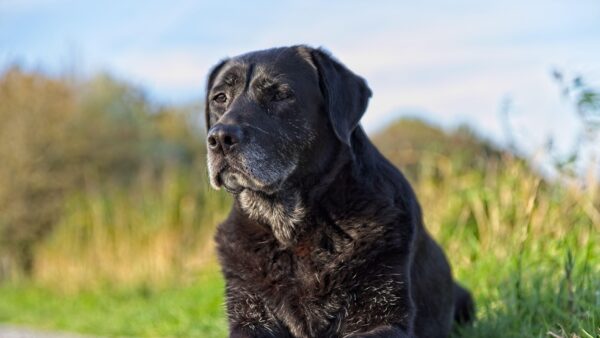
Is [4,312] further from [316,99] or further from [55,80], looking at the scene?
[316,99]

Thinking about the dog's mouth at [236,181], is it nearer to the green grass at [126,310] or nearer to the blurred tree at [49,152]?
the green grass at [126,310]

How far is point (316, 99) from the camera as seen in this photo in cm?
477

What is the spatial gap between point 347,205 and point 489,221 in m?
5.73

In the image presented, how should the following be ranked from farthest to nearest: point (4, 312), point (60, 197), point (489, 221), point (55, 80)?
1. point (55, 80)
2. point (60, 197)
3. point (4, 312)
4. point (489, 221)

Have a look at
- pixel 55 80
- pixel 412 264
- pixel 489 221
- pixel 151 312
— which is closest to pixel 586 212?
pixel 489 221

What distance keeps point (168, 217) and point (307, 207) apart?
11090 mm

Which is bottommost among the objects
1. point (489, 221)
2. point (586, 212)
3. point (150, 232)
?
point (150, 232)

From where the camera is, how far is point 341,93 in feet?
15.6

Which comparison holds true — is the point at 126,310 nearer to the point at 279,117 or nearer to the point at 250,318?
the point at 250,318

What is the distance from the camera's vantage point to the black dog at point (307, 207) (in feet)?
15.0

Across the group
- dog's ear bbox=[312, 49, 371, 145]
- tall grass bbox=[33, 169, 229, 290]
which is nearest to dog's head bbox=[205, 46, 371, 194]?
dog's ear bbox=[312, 49, 371, 145]

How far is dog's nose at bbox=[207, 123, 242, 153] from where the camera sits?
14.5 feet

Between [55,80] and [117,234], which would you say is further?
[55,80]

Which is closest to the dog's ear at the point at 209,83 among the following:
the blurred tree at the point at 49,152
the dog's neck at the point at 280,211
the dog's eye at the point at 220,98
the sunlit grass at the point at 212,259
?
the dog's eye at the point at 220,98
